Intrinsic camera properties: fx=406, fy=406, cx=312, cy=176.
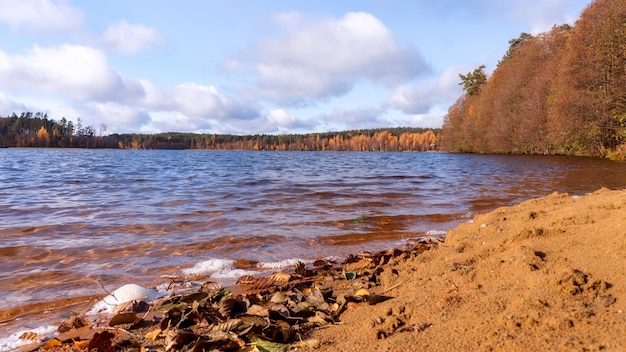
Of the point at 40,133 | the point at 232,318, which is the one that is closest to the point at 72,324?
the point at 232,318

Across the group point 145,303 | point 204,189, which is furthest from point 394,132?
point 145,303

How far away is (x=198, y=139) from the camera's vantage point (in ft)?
541

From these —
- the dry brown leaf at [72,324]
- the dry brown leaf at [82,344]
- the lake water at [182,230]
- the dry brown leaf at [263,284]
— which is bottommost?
the lake water at [182,230]

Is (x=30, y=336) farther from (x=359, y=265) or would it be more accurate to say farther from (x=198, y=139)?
(x=198, y=139)

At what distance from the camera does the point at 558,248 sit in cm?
332

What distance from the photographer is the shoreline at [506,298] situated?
2023mm

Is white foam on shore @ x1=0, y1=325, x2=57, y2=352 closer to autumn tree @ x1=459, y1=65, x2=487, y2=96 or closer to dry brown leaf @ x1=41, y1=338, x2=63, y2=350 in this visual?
dry brown leaf @ x1=41, y1=338, x2=63, y2=350

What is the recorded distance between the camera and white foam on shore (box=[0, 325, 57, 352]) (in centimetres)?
281

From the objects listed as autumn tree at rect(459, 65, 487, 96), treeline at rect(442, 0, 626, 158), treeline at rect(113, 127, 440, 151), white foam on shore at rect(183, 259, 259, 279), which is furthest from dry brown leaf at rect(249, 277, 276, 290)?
treeline at rect(113, 127, 440, 151)

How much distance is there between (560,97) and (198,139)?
494 ft

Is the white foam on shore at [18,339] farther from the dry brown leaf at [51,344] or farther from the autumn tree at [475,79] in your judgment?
the autumn tree at [475,79]

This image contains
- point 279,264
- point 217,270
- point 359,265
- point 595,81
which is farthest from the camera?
point 595,81

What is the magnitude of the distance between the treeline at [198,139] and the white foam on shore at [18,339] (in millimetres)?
121049

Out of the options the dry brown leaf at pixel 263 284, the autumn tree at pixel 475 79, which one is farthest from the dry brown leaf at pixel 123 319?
the autumn tree at pixel 475 79
